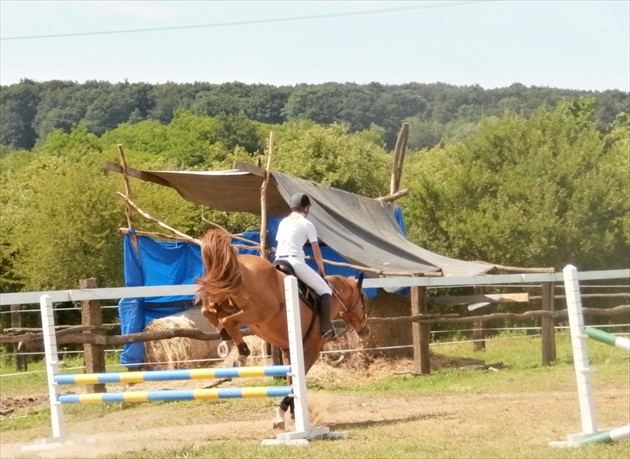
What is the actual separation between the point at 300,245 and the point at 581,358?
2.97m

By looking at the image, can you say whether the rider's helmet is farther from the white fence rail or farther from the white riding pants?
the white fence rail

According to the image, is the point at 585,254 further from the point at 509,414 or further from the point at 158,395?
the point at 158,395

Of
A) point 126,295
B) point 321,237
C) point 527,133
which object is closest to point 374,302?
point 321,237

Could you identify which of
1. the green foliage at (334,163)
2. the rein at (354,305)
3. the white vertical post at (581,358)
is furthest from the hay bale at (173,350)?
the green foliage at (334,163)

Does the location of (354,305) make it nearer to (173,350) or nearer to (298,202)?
(298,202)

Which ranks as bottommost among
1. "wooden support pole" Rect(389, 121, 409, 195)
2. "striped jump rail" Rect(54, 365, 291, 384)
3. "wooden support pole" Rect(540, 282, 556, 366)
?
"wooden support pole" Rect(540, 282, 556, 366)

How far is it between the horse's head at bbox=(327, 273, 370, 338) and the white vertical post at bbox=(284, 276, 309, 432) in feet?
7.60

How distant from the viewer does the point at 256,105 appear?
100688 millimetres

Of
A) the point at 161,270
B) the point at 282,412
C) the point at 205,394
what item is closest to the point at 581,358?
the point at 282,412

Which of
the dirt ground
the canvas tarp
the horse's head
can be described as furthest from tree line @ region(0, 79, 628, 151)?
the horse's head

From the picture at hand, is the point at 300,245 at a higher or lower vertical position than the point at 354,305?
higher

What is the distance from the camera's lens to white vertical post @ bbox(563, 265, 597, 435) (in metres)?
8.55

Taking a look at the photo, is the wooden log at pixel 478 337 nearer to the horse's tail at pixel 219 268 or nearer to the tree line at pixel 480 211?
the tree line at pixel 480 211

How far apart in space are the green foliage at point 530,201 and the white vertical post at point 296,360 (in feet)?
72.6
